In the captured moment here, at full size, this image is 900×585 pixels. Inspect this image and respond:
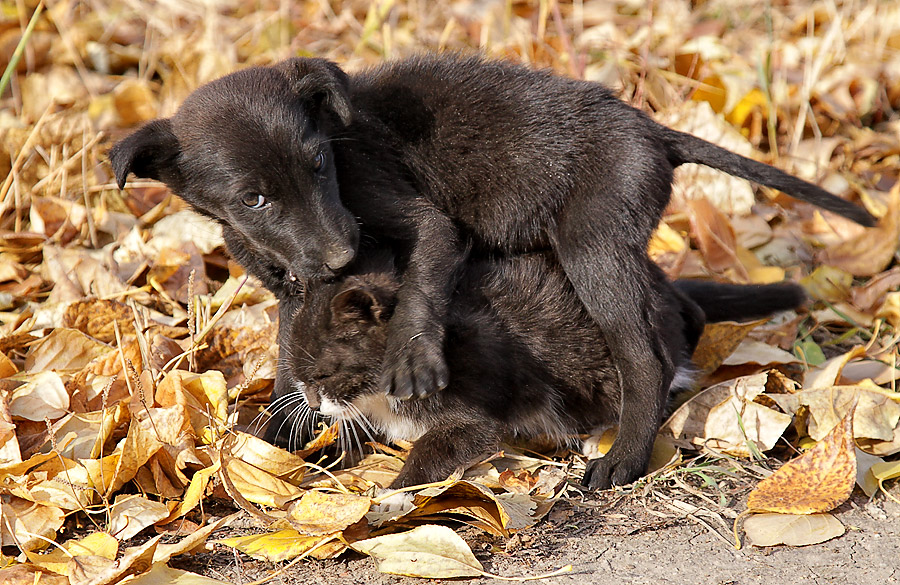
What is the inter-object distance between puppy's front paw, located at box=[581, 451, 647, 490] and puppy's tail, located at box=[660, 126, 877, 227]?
106 centimetres

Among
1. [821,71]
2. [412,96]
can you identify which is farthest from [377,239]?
[821,71]

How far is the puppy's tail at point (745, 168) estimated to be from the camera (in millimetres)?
3285

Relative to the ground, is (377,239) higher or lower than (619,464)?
higher

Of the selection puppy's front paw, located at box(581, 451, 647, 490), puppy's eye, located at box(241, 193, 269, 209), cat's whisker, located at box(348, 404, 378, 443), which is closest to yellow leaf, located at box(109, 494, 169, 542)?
cat's whisker, located at box(348, 404, 378, 443)

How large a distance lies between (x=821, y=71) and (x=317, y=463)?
3.90 meters

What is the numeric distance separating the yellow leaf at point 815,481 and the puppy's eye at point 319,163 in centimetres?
164

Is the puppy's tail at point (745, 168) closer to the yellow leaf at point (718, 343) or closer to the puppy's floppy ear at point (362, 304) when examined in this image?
the yellow leaf at point (718, 343)

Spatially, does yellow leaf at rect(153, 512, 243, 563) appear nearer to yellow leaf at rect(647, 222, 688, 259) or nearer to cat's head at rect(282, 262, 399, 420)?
cat's head at rect(282, 262, 399, 420)

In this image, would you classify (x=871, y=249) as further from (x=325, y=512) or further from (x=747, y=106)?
(x=325, y=512)

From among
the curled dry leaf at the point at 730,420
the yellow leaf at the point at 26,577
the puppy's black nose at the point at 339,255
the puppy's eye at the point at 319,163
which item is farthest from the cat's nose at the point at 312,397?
the curled dry leaf at the point at 730,420

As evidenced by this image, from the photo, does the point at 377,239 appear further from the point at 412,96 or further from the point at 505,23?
the point at 505,23

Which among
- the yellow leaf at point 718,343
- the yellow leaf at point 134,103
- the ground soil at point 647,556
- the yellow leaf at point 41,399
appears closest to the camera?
the ground soil at point 647,556

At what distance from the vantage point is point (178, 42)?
223 inches

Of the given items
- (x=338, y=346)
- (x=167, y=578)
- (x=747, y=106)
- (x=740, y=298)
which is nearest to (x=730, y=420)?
(x=740, y=298)
